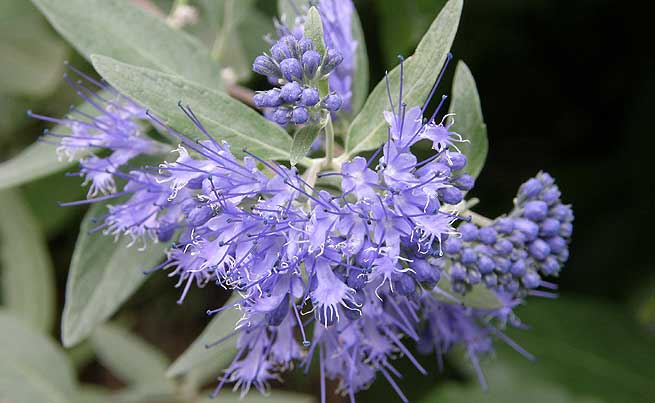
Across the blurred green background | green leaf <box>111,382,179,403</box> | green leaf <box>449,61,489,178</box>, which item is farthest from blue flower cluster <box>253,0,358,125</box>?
green leaf <box>111,382,179,403</box>

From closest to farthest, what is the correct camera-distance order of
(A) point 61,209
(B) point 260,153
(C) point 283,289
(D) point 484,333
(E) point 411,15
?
(C) point 283,289 → (B) point 260,153 → (D) point 484,333 → (E) point 411,15 → (A) point 61,209

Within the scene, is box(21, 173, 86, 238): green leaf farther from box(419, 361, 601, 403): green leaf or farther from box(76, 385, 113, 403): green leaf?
box(419, 361, 601, 403): green leaf

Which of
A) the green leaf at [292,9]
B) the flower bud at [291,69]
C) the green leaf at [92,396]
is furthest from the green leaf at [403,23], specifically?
the green leaf at [92,396]

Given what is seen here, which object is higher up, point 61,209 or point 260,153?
point 260,153

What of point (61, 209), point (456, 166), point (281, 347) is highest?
point (456, 166)

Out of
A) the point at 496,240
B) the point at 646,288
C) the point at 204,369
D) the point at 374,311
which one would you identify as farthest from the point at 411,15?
the point at 646,288

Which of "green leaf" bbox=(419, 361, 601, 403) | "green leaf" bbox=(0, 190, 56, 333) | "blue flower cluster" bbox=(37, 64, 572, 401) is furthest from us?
"green leaf" bbox=(0, 190, 56, 333)

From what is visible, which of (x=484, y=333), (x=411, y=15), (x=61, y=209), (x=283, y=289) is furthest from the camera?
(x=61, y=209)

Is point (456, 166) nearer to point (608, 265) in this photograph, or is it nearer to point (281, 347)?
point (281, 347)
